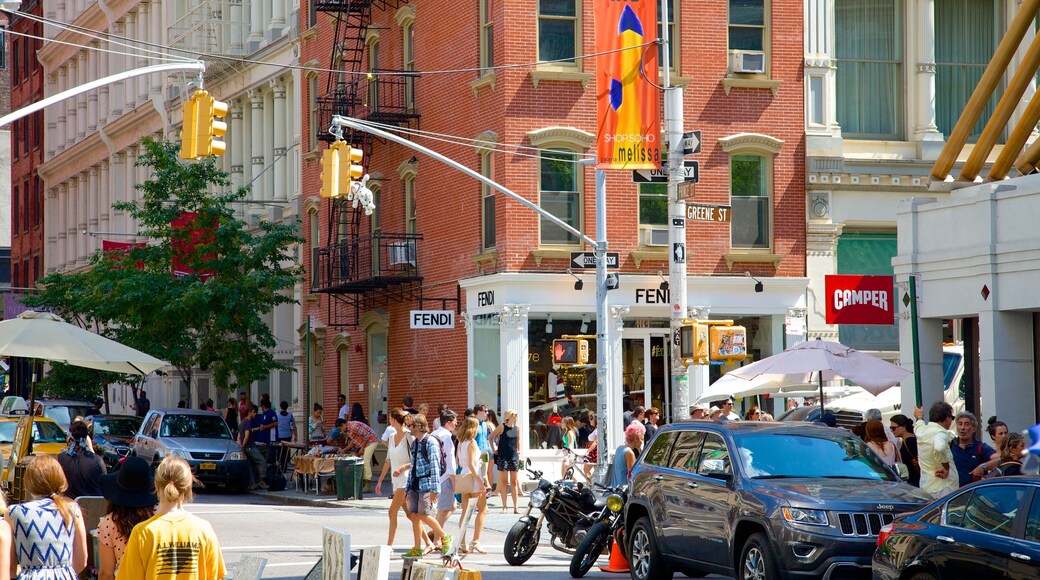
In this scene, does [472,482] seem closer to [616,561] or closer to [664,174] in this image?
[616,561]

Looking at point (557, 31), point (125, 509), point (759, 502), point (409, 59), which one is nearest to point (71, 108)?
point (409, 59)

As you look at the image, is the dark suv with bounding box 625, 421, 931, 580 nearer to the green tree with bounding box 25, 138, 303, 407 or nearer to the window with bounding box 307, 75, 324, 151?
the green tree with bounding box 25, 138, 303, 407

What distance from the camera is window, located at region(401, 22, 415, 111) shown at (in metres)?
35.9

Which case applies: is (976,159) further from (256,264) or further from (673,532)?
(256,264)

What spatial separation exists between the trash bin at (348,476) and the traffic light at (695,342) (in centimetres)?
1031

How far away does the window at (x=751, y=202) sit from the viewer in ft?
108

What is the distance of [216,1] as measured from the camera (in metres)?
46.8

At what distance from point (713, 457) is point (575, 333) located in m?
17.0

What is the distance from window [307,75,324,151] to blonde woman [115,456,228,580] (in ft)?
108

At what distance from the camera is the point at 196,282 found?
37500 mm

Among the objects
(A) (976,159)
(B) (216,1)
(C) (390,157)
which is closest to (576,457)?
(A) (976,159)

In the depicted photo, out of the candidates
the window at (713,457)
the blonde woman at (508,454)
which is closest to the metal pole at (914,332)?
the blonde woman at (508,454)

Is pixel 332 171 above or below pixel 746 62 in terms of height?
below

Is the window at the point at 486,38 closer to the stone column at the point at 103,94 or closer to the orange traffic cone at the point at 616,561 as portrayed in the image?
the orange traffic cone at the point at 616,561
